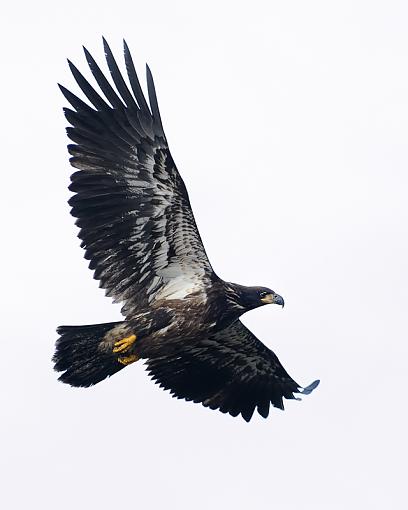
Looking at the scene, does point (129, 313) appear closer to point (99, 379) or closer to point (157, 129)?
point (99, 379)

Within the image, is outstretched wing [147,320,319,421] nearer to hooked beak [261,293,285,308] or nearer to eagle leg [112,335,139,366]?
hooked beak [261,293,285,308]

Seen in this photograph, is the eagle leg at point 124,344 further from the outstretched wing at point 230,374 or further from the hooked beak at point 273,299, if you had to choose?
the hooked beak at point 273,299

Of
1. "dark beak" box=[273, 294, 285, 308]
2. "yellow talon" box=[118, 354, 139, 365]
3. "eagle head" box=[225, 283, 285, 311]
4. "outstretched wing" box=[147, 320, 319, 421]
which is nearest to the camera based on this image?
"yellow talon" box=[118, 354, 139, 365]

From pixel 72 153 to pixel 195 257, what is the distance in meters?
2.21

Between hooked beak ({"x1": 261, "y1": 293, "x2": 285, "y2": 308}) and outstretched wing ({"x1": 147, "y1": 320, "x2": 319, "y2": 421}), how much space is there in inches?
35.6

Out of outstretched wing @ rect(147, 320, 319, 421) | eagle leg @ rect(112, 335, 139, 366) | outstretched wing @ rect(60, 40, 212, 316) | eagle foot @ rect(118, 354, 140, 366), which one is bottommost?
outstretched wing @ rect(147, 320, 319, 421)

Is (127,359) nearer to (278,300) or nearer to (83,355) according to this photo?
(83,355)

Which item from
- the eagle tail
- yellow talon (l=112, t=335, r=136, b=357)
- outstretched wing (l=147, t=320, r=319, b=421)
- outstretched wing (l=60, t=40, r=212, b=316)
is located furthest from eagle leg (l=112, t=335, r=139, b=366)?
outstretched wing (l=147, t=320, r=319, b=421)

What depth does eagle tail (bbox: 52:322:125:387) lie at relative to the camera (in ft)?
64.1

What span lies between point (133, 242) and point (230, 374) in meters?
3.45

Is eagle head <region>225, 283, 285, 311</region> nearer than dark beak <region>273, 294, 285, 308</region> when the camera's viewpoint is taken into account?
Yes

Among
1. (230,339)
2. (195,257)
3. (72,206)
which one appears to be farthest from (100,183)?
(230,339)

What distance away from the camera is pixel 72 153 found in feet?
63.1

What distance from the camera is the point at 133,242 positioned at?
1961 cm
